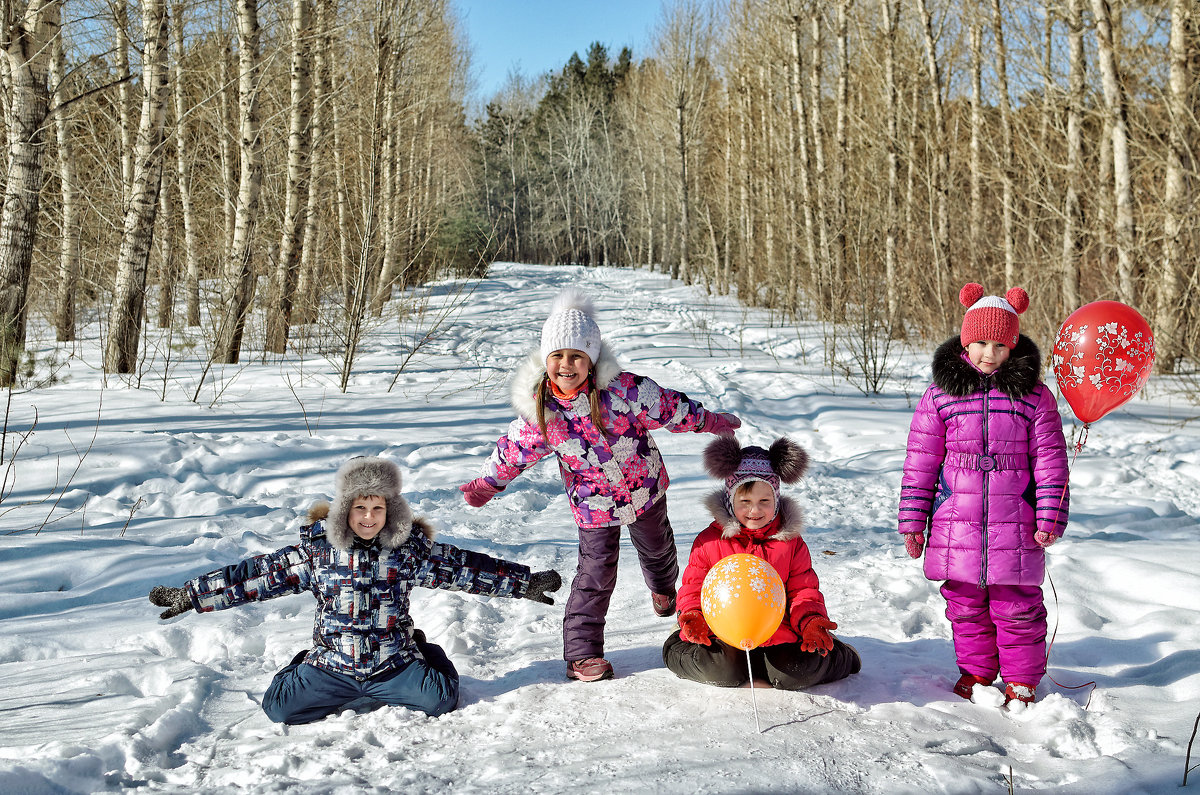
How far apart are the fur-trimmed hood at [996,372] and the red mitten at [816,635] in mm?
954

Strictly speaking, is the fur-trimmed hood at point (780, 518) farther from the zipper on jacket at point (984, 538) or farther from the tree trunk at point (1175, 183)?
the tree trunk at point (1175, 183)

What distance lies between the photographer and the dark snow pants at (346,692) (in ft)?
8.98

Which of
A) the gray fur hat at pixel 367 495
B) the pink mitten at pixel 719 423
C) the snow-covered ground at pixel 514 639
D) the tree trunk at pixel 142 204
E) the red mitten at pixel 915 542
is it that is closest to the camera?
the snow-covered ground at pixel 514 639

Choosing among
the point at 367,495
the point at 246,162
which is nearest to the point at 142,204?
the point at 246,162

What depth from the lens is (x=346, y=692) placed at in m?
2.79

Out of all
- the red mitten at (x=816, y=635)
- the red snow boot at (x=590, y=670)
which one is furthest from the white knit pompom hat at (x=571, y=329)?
the red mitten at (x=816, y=635)

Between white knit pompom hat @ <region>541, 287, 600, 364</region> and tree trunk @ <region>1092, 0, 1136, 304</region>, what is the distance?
835 centimetres

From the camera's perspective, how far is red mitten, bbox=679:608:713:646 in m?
2.96

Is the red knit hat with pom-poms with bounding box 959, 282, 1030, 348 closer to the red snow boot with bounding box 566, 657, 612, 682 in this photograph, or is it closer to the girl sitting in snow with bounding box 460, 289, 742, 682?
the girl sitting in snow with bounding box 460, 289, 742, 682

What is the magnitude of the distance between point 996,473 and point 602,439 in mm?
1426

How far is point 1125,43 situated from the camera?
10.3 metres

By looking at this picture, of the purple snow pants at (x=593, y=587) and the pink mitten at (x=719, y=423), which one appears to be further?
the pink mitten at (x=719, y=423)

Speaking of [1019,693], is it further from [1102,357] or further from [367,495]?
[367,495]

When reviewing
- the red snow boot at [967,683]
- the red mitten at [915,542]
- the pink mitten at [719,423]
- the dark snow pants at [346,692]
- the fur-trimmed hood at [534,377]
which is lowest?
the red snow boot at [967,683]
